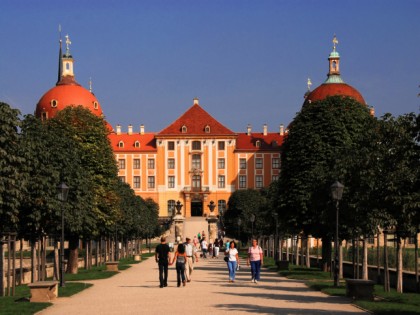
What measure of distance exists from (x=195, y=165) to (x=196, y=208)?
7011mm

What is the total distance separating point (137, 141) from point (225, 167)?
15.2 m

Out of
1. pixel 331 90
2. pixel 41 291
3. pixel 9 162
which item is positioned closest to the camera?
pixel 9 162

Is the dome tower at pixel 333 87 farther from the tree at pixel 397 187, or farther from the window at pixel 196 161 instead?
the tree at pixel 397 187

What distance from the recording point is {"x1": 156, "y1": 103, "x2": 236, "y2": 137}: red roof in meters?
133

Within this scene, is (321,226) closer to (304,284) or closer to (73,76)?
(304,284)

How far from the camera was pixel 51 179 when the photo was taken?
29531 mm

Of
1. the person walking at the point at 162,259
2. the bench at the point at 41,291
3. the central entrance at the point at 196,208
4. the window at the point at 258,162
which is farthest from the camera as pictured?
the window at the point at 258,162

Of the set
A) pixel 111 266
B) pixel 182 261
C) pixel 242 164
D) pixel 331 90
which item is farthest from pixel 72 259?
pixel 242 164

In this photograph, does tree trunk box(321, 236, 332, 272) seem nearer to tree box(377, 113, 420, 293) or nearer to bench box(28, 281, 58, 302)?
tree box(377, 113, 420, 293)

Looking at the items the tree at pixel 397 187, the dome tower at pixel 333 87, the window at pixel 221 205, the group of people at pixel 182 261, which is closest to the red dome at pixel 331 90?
the dome tower at pixel 333 87

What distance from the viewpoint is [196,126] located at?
133500mm

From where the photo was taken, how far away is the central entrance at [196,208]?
133 m

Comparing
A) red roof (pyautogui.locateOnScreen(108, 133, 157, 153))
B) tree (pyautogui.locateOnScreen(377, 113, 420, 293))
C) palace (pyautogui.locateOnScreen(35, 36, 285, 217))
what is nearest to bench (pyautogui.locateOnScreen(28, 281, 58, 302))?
tree (pyautogui.locateOnScreen(377, 113, 420, 293))

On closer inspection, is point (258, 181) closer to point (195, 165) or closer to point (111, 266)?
point (195, 165)
